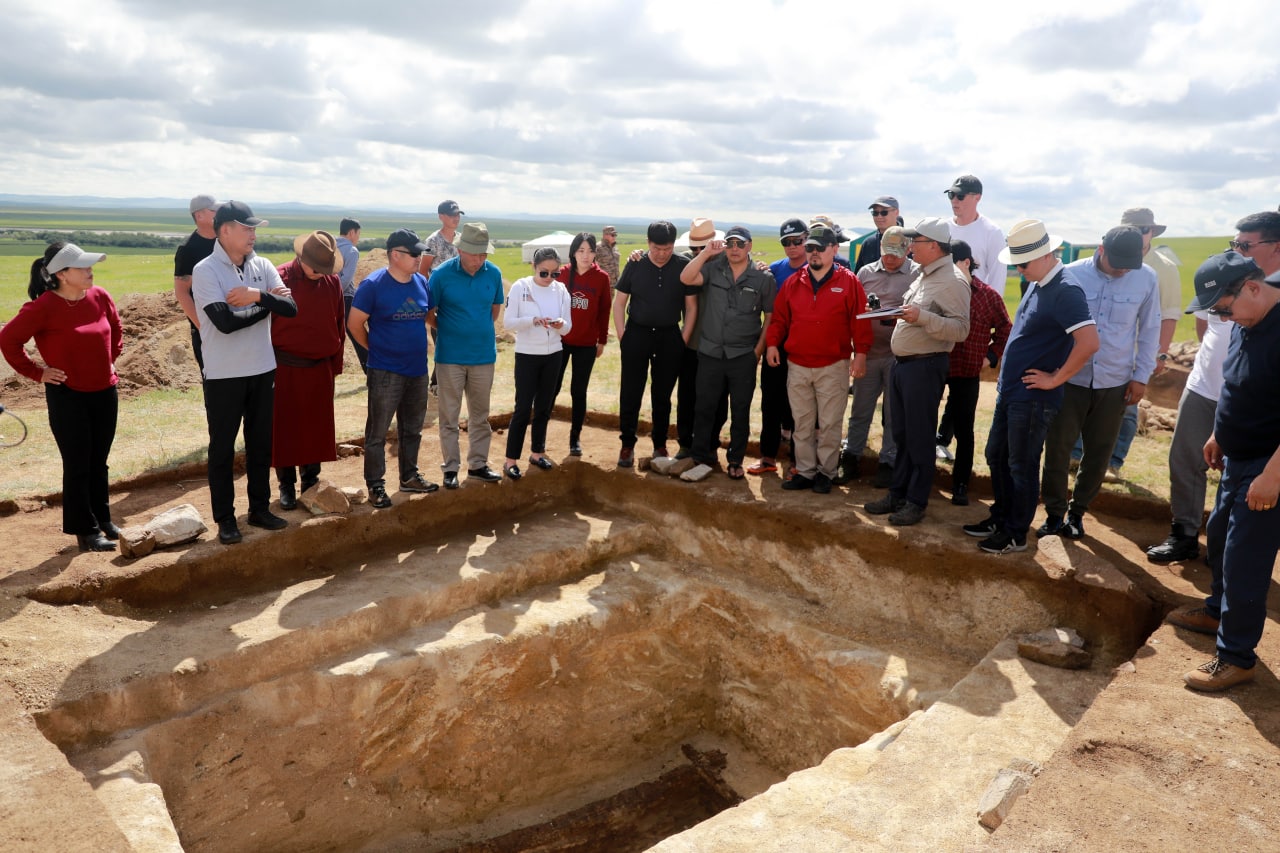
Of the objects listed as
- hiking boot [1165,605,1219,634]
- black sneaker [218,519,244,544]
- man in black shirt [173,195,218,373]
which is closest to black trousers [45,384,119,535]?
black sneaker [218,519,244,544]

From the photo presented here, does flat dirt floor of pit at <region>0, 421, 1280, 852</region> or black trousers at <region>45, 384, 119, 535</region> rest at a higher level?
black trousers at <region>45, 384, 119, 535</region>

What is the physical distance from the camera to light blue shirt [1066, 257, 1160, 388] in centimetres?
582

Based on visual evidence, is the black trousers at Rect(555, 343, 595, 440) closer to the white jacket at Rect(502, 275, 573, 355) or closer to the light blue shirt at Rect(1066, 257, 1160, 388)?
the white jacket at Rect(502, 275, 573, 355)

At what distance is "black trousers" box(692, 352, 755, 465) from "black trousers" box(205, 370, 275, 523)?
3.40 metres

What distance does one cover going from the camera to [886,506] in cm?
670

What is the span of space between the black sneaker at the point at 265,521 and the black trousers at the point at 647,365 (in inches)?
116

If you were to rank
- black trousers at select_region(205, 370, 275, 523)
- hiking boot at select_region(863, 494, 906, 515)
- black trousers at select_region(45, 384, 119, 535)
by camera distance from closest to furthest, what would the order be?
1. black trousers at select_region(45, 384, 119, 535)
2. black trousers at select_region(205, 370, 275, 523)
3. hiking boot at select_region(863, 494, 906, 515)

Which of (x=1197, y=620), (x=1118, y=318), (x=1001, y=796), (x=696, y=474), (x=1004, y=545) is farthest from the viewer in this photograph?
(x=696, y=474)

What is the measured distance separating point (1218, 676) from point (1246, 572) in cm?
53

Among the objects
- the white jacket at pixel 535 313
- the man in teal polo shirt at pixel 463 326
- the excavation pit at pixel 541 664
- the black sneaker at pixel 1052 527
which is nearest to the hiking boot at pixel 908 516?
the excavation pit at pixel 541 664

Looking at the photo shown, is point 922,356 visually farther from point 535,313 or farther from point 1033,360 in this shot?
point 535,313

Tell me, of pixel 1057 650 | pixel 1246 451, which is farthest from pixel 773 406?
pixel 1246 451

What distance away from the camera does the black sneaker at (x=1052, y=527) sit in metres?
6.23

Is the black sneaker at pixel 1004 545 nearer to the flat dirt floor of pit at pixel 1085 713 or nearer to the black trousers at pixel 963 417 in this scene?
the flat dirt floor of pit at pixel 1085 713
